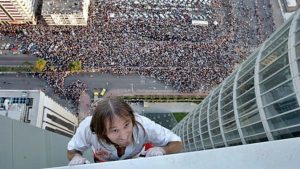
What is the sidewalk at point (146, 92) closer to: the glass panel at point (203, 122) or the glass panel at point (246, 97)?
the glass panel at point (203, 122)

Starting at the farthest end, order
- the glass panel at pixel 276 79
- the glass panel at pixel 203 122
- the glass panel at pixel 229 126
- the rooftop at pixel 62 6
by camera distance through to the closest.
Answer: the rooftop at pixel 62 6, the glass panel at pixel 203 122, the glass panel at pixel 229 126, the glass panel at pixel 276 79

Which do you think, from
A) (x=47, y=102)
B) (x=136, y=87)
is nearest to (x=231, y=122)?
(x=47, y=102)

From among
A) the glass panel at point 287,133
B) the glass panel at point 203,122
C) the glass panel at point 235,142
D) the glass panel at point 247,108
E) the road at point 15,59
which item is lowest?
the glass panel at point 287,133

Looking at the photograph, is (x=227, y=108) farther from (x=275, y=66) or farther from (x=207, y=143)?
(x=207, y=143)

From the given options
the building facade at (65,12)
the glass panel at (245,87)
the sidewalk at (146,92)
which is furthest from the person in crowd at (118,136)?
the building facade at (65,12)

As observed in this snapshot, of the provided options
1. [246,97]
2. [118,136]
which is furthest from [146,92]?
[118,136]
